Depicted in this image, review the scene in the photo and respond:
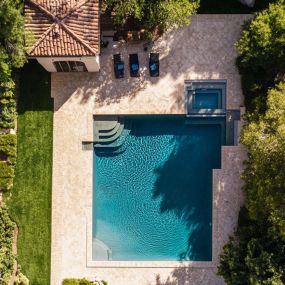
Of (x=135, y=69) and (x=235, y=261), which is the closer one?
(x=235, y=261)

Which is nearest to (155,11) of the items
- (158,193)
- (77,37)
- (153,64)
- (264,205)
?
(153,64)

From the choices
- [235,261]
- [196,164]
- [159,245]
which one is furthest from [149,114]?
[235,261]

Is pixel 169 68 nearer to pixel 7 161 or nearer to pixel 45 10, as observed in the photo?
pixel 45 10

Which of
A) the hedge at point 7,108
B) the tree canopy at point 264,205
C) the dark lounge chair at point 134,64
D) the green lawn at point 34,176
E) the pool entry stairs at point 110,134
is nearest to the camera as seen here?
the tree canopy at point 264,205

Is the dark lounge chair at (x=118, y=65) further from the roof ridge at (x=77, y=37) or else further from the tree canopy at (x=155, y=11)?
the roof ridge at (x=77, y=37)

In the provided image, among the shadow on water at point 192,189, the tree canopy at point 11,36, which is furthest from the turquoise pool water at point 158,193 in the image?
the tree canopy at point 11,36

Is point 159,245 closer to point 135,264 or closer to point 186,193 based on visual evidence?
point 135,264
